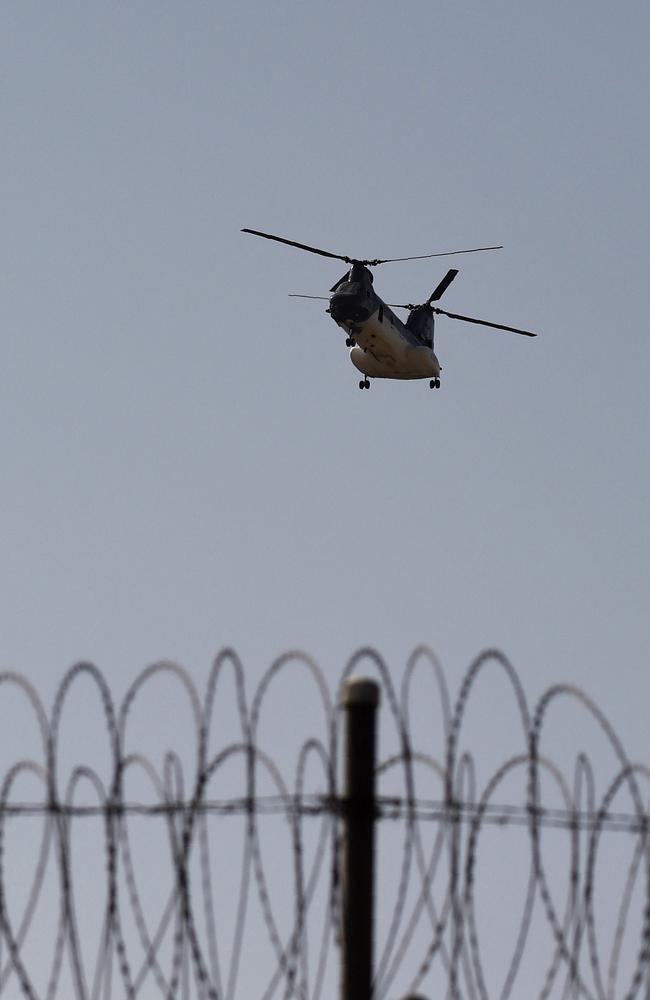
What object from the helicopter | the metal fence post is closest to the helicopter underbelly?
the helicopter

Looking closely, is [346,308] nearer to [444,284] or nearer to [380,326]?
[380,326]

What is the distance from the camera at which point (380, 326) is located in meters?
69.6

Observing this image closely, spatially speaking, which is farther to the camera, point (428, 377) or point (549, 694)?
point (428, 377)

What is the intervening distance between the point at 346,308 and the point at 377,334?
472 cm

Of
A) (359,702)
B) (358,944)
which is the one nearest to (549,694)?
(359,702)

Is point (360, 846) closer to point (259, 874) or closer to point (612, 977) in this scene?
point (259, 874)

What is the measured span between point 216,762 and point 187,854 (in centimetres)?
60

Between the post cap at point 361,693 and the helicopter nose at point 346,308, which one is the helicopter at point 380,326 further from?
the post cap at point 361,693

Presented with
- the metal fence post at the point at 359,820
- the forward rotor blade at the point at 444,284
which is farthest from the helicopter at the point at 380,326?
the metal fence post at the point at 359,820

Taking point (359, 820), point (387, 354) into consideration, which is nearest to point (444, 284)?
point (387, 354)

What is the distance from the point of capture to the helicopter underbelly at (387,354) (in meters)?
69.9

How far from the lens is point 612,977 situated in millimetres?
11852

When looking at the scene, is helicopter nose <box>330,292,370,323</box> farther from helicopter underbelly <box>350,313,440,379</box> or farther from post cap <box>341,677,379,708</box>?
post cap <box>341,677,379,708</box>

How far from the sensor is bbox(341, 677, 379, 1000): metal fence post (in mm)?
12062
